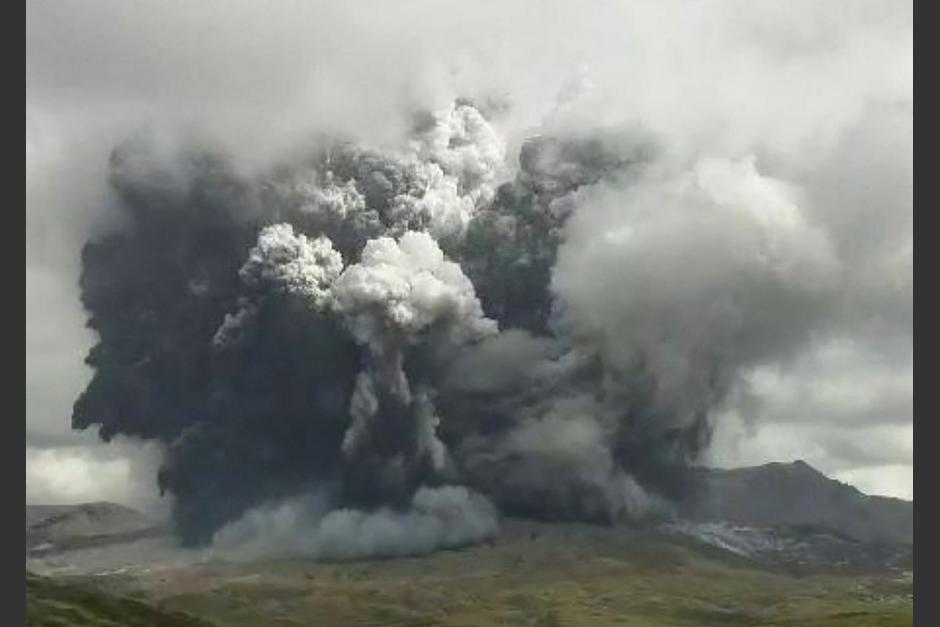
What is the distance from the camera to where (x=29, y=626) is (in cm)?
19575
